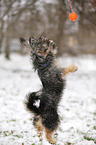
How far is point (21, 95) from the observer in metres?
6.58

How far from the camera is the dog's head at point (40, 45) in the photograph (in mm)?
2395

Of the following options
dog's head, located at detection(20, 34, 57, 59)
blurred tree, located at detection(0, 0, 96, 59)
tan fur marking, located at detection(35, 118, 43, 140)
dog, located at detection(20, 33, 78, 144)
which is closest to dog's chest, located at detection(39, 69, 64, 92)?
dog, located at detection(20, 33, 78, 144)

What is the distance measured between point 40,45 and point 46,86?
2.24 feet

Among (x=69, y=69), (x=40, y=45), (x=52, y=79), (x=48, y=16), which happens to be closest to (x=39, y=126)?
(x=52, y=79)

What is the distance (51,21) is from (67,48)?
2.61 meters

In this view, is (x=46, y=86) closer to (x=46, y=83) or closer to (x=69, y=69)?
(x=46, y=83)

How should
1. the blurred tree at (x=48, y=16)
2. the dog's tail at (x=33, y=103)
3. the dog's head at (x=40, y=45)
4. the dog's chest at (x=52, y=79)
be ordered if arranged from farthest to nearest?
the blurred tree at (x=48, y=16) < the dog's tail at (x=33, y=103) < the dog's chest at (x=52, y=79) < the dog's head at (x=40, y=45)

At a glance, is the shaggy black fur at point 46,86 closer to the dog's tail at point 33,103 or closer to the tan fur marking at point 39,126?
the dog's tail at point 33,103

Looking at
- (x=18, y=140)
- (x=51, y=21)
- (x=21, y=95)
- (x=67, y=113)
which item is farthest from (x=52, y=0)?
Result: (x=18, y=140)

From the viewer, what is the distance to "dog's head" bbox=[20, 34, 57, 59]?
239 centimetres

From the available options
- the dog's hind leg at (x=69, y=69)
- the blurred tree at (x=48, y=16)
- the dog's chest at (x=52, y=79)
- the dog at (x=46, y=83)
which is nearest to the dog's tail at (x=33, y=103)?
the dog at (x=46, y=83)

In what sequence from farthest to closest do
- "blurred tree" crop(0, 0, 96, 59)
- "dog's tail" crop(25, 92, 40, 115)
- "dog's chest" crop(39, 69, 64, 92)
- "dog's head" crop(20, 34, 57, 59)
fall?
"blurred tree" crop(0, 0, 96, 59) < "dog's tail" crop(25, 92, 40, 115) < "dog's chest" crop(39, 69, 64, 92) < "dog's head" crop(20, 34, 57, 59)

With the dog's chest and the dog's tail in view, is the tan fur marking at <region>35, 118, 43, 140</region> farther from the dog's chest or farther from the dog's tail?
the dog's chest

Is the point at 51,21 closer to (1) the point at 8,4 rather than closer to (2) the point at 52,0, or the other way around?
(2) the point at 52,0
